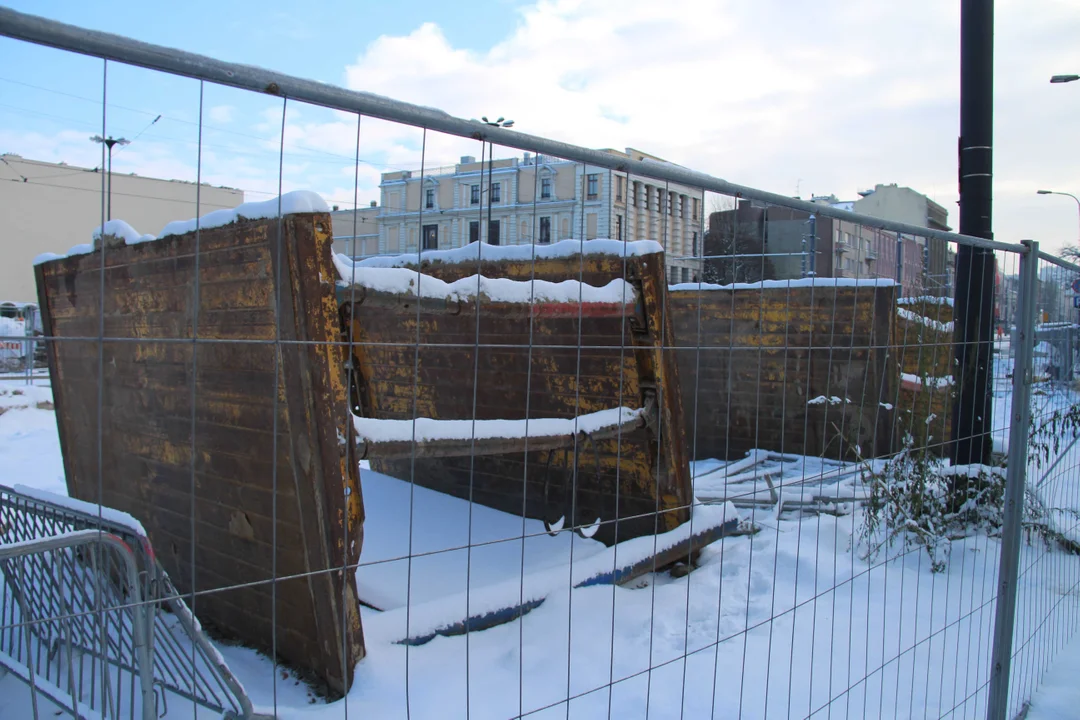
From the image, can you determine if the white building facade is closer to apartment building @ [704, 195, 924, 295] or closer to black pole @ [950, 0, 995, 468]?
apartment building @ [704, 195, 924, 295]

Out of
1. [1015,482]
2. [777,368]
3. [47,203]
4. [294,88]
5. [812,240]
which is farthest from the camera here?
[777,368]

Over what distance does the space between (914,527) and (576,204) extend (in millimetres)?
3536

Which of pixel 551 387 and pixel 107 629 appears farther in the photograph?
pixel 551 387

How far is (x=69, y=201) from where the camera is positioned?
2.27 metres

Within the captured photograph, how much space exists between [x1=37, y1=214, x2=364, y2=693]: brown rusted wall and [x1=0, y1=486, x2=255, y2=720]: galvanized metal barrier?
33cm

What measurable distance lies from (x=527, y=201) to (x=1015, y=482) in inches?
108

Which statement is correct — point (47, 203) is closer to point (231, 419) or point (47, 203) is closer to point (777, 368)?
point (231, 419)

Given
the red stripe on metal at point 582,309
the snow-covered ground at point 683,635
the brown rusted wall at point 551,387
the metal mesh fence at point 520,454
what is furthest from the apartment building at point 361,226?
the snow-covered ground at point 683,635

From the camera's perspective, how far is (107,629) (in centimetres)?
291

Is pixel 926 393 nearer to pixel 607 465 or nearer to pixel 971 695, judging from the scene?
pixel 607 465

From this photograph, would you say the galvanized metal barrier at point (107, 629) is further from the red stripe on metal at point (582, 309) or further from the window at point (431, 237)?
the red stripe on metal at point (582, 309)

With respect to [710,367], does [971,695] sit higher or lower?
lower

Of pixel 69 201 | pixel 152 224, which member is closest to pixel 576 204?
pixel 69 201

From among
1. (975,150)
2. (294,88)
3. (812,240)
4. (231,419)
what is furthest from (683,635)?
(975,150)
